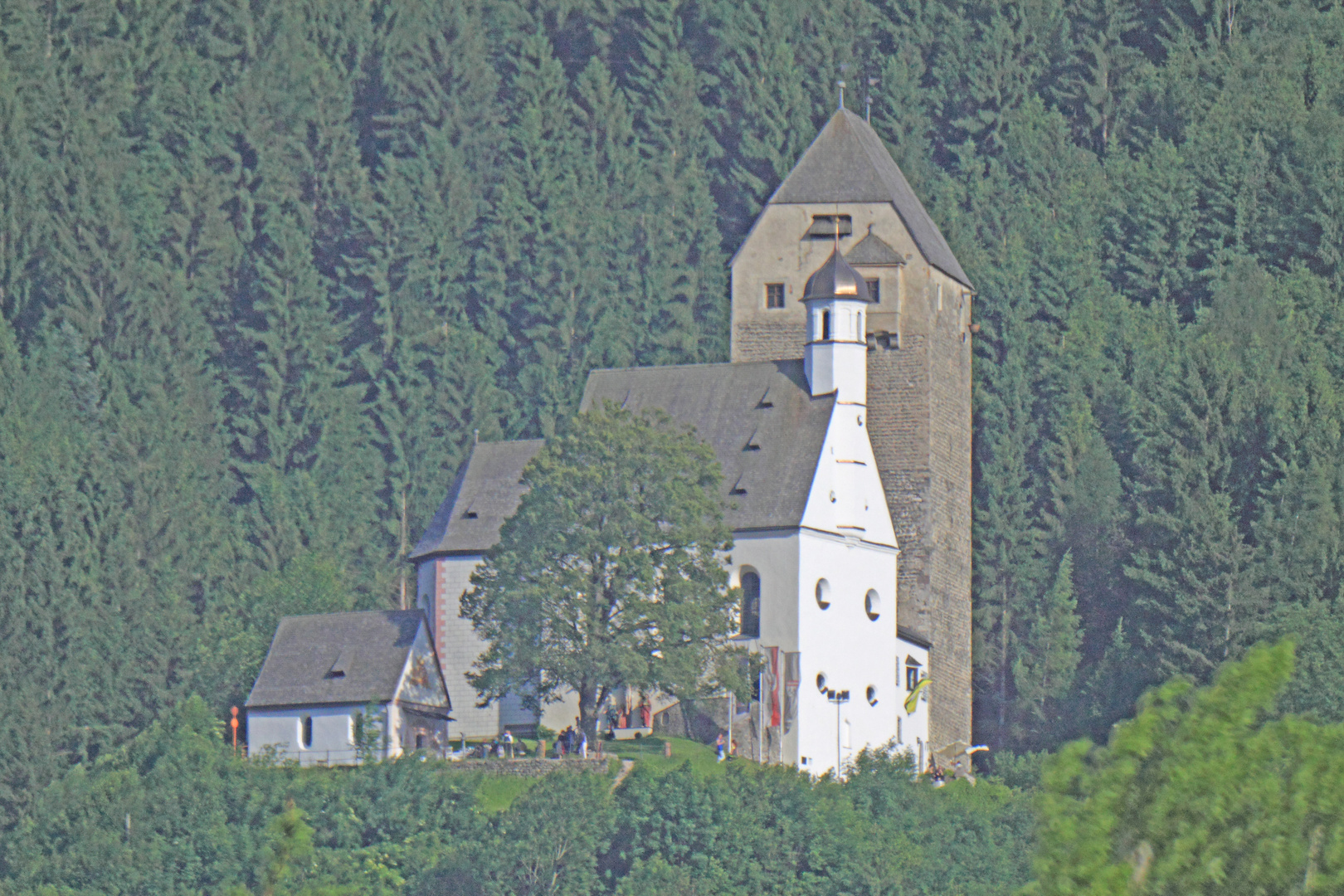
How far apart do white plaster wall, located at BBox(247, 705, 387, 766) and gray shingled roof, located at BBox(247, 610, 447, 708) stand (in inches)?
8.0

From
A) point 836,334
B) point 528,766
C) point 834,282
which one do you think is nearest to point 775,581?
point 836,334

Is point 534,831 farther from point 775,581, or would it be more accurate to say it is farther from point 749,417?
point 749,417

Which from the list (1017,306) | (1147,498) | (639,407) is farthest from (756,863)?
(1017,306)

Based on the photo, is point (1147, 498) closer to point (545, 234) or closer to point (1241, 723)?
point (545, 234)

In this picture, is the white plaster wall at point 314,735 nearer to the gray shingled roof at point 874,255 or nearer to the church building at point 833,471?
the church building at point 833,471

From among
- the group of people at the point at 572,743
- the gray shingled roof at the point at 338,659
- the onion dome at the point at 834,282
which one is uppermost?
the onion dome at the point at 834,282

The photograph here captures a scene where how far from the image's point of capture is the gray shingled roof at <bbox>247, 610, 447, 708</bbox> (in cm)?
6381

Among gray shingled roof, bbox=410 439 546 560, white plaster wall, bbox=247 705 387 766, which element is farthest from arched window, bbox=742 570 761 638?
white plaster wall, bbox=247 705 387 766

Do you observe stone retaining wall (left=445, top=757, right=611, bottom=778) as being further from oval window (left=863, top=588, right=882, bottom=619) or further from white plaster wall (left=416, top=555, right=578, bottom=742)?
oval window (left=863, top=588, right=882, bottom=619)

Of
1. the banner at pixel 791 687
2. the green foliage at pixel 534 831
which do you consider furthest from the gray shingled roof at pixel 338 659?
the banner at pixel 791 687

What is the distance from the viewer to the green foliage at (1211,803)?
79.1 ft

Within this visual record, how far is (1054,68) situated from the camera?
338 ft

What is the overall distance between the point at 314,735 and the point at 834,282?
14129 mm

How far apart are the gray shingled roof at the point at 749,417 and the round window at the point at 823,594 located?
4.57 feet
